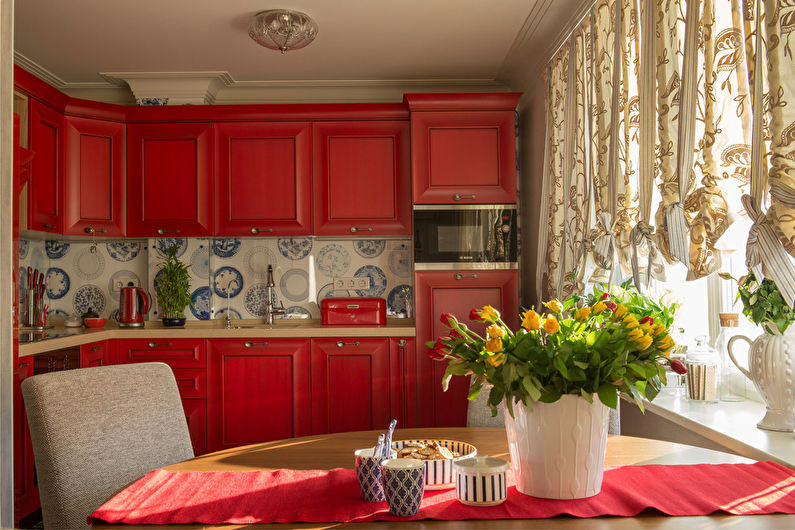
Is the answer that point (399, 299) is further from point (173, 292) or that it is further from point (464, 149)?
point (173, 292)

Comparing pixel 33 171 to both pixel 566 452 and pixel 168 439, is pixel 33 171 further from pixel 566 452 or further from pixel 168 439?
pixel 566 452

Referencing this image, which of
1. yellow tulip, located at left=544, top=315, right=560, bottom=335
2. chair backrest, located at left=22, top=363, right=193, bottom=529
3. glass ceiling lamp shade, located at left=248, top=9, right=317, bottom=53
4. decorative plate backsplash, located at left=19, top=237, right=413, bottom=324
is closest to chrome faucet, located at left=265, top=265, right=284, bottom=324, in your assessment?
decorative plate backsplash, located at left=19, top=237, right=413, bottom=324

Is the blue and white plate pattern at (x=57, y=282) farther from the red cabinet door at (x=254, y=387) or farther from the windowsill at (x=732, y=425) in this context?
the windowsill at (x=732, y=425)

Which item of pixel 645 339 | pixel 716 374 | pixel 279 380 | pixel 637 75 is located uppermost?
pixel 637 75

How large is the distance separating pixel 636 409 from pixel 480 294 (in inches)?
55.3

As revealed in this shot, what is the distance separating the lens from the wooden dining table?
1.07 metres

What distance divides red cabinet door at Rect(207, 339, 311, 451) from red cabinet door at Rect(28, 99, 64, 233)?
1218mm

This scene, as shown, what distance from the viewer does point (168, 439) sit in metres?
1.77

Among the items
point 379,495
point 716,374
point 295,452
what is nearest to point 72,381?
point 295,452

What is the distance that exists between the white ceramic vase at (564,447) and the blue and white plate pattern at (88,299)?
394 centimetres

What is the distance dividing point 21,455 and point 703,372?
3107 mm

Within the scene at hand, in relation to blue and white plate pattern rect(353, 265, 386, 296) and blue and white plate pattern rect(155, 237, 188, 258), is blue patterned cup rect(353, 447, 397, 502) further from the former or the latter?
blue and white plate pattern rect(155, 237, 188, 258)

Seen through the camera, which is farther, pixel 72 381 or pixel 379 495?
pixel 72 381

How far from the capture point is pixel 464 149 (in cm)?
396
